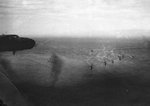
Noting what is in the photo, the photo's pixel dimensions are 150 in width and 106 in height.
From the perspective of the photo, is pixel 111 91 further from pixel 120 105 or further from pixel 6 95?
pixel 6 95

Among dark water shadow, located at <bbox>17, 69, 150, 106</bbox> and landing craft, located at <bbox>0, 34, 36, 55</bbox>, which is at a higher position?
landing craft, located at <bbox>0, 34, 36, 55</bbox>

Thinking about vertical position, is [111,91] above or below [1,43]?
below

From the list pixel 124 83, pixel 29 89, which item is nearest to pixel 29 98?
pixel 29 89

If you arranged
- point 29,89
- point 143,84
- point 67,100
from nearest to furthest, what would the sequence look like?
point 67,100
point 29,89
point 143,84

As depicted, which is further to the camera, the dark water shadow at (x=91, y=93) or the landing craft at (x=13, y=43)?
the dark water shadow at (x=91, y=93)

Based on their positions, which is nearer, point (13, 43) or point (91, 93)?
point (13, 43)

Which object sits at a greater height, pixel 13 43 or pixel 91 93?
pixel 13 43

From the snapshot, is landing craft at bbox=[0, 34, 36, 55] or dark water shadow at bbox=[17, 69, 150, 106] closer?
landing craft at bbox=[0, 34, 36, 55]

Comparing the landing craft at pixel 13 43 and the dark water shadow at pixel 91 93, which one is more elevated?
Answer: the landing craft at pixel 13 43
